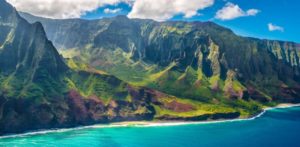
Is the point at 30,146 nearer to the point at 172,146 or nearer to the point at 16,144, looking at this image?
the point at 16,144

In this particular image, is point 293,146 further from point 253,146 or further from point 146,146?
point 146,146

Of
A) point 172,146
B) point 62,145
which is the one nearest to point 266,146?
point 172,146

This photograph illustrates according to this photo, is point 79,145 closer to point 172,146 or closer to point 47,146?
point 47,146

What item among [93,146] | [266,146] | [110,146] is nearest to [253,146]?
[266,146]

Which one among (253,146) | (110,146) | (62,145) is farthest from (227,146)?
(62,145)

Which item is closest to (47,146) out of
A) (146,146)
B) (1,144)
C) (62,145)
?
(62,145)
